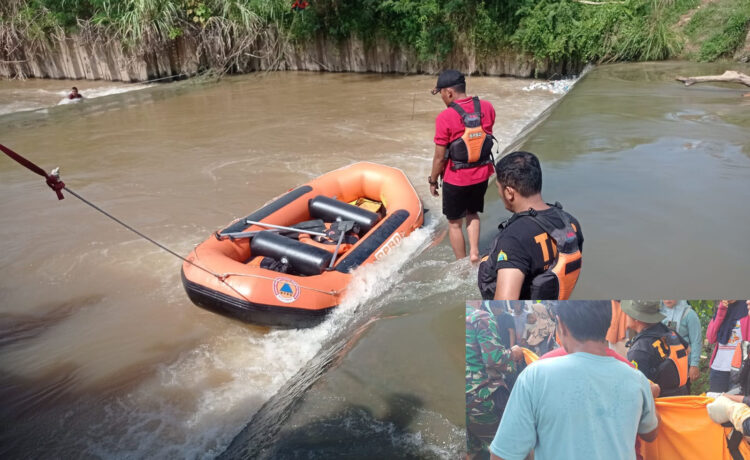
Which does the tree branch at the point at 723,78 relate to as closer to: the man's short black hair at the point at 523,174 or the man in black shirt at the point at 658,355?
the man's short black hair at the point at 523,174

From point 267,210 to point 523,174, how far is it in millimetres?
3570

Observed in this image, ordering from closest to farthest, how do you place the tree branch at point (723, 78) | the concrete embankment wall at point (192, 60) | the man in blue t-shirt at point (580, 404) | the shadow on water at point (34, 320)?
the man in blue t-shirt at point (580, 404) → the shadow on water at point (34, 320) → the tree branch at point (723, 78) → the concrete embankment wall at point (192, 60)

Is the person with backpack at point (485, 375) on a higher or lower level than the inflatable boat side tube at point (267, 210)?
higher

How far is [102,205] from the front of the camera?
22.9 feet

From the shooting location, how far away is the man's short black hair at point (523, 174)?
2109 millimetres

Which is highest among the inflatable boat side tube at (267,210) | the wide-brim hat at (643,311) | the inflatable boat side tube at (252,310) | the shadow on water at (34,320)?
the wide-brim hat at (643,311)

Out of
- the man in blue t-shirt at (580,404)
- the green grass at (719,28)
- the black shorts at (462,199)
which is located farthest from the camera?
the green grass at (719,28)

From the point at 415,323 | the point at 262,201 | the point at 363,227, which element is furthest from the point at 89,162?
the point at 415,323

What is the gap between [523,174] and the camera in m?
2.11

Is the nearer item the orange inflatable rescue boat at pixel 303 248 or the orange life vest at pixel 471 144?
the orange life vest at pixel 471 144

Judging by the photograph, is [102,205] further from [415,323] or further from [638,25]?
[638,25]

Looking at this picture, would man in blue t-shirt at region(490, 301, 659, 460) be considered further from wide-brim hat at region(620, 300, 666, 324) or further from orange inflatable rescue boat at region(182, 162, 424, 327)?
orange inflatable rescue boat at region(182, 162, 424, 327)

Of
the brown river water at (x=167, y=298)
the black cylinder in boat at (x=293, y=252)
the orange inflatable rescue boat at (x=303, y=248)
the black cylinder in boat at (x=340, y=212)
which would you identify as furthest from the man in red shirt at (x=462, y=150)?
the black cylinder in boat at (x=340, y=212)

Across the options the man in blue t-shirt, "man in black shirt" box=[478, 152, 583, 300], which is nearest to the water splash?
"man in black shirt" box=[478, 152, 583, 300]
